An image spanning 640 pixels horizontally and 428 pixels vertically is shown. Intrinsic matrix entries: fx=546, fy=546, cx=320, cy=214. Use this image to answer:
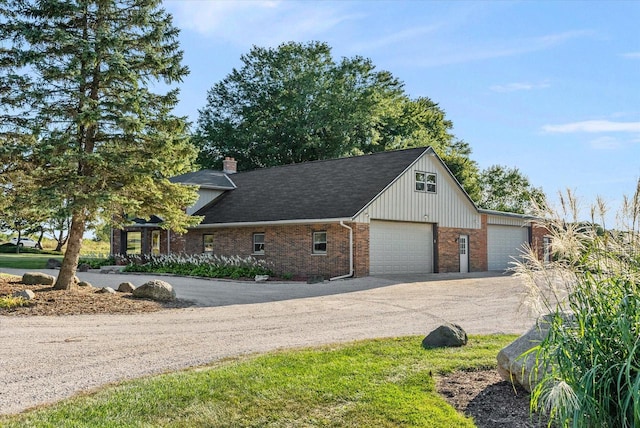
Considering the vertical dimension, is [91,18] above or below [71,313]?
above

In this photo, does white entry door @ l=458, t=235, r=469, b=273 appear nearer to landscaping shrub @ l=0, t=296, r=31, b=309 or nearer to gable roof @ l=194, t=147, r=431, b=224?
gable roof @ l=194, t=147, r=431, b=224

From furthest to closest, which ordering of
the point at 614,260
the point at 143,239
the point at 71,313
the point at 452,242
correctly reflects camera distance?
the point at 143,239, the point at 452,242, the point at 71,313, the point at 614,260

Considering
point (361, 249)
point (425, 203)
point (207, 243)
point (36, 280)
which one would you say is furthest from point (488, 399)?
point (207, 243)

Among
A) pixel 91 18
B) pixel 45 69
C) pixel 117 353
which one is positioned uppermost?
pixel 91 18

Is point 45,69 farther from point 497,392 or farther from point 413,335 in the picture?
point 497,392


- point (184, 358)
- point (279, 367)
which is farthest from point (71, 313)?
point (279, 367)

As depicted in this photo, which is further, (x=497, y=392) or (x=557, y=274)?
(x=497, y=392)

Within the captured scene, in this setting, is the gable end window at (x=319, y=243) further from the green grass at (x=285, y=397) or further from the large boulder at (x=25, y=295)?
the green grass at (x=285, y=397)

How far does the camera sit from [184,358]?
7.55 metres

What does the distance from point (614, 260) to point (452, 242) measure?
21820mm

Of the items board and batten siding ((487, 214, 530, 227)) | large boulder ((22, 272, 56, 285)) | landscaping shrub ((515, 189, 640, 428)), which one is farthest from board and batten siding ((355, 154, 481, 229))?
landscaping shrub ((515, 189, 640, 428))

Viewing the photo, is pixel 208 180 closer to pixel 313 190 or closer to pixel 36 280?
pixel 313 190

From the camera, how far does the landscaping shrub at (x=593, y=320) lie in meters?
3.31

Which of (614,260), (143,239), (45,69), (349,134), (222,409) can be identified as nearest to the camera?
(614,260)
